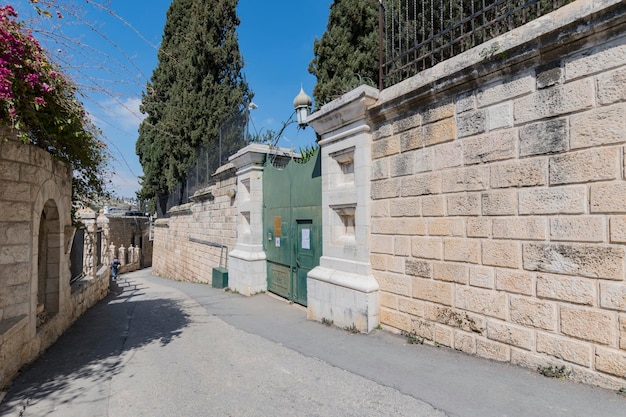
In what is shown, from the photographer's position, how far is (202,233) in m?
11.3

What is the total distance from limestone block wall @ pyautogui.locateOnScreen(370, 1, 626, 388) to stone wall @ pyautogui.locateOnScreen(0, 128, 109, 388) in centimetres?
412

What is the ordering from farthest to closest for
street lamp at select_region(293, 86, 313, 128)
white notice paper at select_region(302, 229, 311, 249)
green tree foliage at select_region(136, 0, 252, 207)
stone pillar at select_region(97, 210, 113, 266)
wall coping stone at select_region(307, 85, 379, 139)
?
green tree foliage at select_region(136, 0, 252, 207) < stone pillar at select_region(97, 210, 113, 266) < street lamp at select_region(293, 86, 313, 128) < white notice paper at select_region(302, 229, 311, 249) < wall coping stone at select_region(307, 85, 379, 139)

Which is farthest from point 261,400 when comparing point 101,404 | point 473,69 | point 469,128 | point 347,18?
point 347,18

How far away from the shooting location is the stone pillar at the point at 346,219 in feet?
15.1

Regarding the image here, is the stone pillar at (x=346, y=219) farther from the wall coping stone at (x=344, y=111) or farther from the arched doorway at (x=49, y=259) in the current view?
the arched doorway at (x=49, y=259)

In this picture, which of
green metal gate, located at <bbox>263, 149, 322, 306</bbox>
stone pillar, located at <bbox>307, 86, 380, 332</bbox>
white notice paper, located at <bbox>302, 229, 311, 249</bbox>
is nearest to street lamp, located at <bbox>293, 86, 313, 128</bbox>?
green metal gate, located at <bbox>263, 149, 322, 306</bbox>

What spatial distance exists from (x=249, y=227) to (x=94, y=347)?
4.31 meters

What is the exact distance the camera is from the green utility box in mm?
8867

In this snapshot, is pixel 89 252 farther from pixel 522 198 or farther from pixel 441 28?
pixel 522 198

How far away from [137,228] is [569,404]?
31.1m

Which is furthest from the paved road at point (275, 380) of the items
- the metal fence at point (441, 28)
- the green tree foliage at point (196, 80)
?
the green tree foliage at point (196, 80)

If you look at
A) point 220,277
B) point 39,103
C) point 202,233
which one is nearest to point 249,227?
point 220,277

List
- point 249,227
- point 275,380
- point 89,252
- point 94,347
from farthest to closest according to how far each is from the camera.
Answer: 1. point 249,227
2. point 89,252
3. point 94,347
4. point 275,380

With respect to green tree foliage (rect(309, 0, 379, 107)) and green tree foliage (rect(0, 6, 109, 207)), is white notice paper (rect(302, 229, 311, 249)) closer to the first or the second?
green tree foliage (rect(0, 6, 109, 207))
